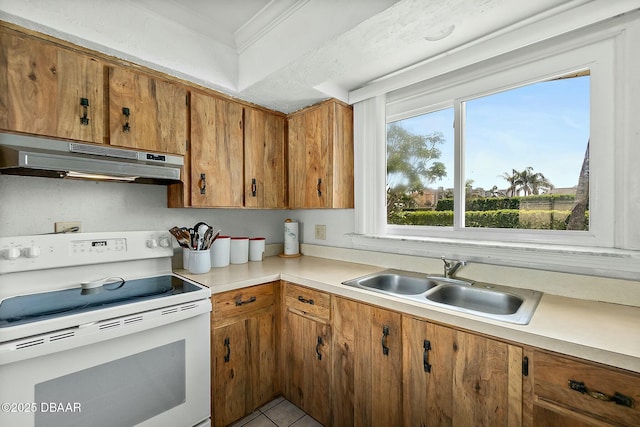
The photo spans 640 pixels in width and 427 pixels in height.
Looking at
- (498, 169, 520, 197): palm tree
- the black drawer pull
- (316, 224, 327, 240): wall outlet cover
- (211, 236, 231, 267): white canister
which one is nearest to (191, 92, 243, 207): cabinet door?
(211, 236, 231, 267): white canister

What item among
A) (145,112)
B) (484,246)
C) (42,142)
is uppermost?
(145,112)

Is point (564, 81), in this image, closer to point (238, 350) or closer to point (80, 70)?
point (238, 350)

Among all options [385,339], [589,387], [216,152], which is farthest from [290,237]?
[589,387]

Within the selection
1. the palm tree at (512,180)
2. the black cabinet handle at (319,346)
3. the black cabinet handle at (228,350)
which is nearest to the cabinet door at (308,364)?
the black cabinet handle at (319,346)

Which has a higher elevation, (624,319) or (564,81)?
(564,81)

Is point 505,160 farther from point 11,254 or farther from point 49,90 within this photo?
point 11,254

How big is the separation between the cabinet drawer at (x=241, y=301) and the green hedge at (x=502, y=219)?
112cm

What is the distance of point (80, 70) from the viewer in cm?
135

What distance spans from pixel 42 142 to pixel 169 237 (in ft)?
2.52

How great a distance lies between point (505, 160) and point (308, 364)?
5.53ft

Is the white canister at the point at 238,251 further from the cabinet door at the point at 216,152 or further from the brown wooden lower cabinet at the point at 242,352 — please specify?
the brown wooden lower cabinet at the point at 242,352

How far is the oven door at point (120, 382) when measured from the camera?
98cm

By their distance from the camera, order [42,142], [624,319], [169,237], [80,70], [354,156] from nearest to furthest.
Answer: [624,319] → [42,142] → [80,70] → [169,237] → [354,156]

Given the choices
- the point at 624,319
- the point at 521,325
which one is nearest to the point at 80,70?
the point at 521,325
